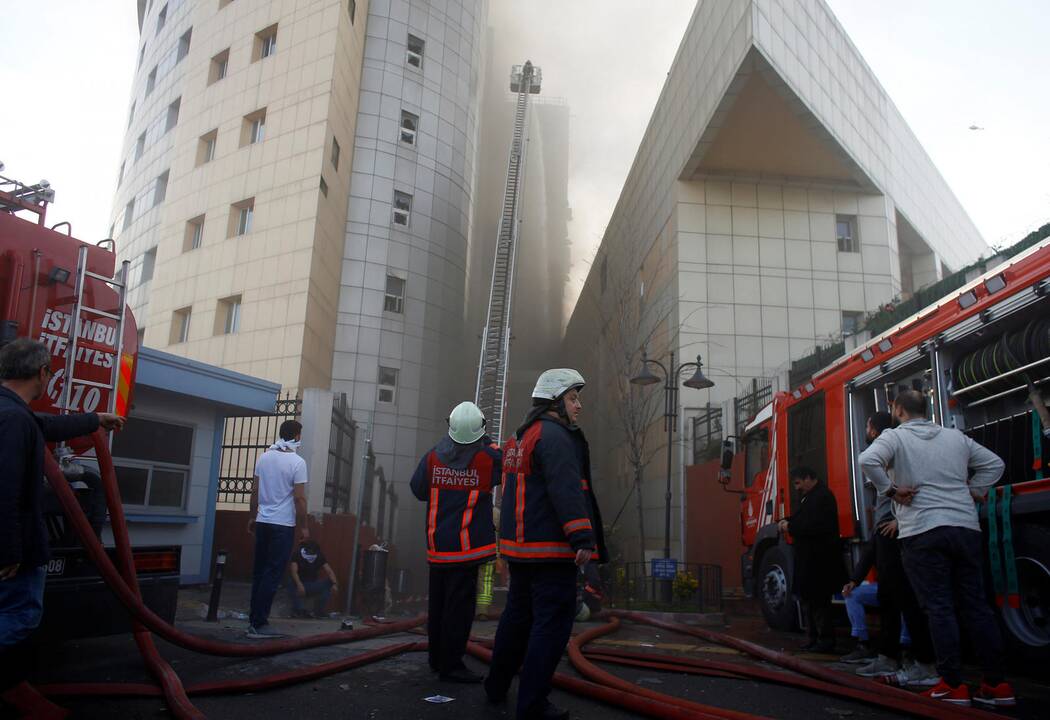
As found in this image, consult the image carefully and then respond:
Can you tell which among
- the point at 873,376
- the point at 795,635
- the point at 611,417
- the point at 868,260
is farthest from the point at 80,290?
the point at 611,417

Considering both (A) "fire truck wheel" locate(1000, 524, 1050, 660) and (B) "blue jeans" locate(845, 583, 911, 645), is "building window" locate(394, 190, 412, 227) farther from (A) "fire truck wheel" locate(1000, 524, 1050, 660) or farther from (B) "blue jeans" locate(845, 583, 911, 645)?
(A) "fire truck wheel" locate(1000, 524, 1050, 660)

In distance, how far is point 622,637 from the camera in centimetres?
768

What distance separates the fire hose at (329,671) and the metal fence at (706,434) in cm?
1145

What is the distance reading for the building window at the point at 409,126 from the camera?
25594 mm

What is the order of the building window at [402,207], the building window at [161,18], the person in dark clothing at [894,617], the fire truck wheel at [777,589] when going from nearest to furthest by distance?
1. the person in dark clothing at [894,617]
2. the fire truck wheel at [777,589]
3. the building window at [402,207]
4. the building window at [161,18]

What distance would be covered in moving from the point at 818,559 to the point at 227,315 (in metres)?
18.8

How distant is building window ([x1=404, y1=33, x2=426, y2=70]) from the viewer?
86.1ft

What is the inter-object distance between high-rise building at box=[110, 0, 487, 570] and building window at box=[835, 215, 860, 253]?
12.3 metres

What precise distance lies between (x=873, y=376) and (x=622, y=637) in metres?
3.47

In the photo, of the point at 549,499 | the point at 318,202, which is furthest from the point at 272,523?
the point at 318,202

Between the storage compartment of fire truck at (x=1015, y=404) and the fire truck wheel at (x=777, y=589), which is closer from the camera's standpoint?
the storage compartment of fire truck at (x=1015, y=404)

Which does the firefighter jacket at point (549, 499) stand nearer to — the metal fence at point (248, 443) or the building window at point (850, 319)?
the metal fence at point (248, 443)

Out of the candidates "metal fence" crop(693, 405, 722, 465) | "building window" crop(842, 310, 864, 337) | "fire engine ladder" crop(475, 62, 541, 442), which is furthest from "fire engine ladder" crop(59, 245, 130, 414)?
"building window" crop(842, 310, 864, 337)

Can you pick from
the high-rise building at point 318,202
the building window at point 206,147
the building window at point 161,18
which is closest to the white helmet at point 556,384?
the high-rise building at point 318,202
